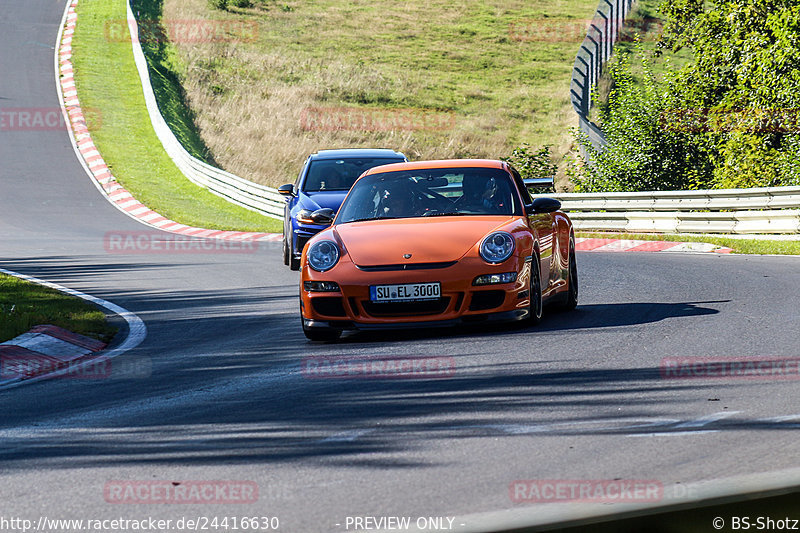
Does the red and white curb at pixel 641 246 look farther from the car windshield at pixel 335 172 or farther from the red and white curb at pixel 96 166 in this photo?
the red and white curb at pixel 96 166

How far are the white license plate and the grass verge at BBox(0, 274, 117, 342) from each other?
2.94 meters

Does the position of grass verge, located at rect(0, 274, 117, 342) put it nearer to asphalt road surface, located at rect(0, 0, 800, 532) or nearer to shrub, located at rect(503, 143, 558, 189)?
asphalt road surface, located at rect(0, 0, 800, 532)

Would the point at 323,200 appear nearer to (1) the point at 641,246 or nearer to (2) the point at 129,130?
(1) the point at 641,246

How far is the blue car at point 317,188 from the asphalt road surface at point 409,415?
3701 mm

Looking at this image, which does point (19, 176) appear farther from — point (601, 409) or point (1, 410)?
point (601, 409)

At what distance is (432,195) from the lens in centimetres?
1025

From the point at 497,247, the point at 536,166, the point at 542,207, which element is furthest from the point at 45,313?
the point at 536,166

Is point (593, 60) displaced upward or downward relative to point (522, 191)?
downward

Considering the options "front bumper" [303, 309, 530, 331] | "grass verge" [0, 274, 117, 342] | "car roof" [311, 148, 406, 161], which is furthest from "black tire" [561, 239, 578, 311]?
"car roof" [311, 148, 406, 161]

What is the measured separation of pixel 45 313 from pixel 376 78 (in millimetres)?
41453

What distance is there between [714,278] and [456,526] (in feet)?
36.8

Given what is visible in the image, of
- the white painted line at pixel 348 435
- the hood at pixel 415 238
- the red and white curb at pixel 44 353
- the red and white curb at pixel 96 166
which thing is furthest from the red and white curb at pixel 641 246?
the white painted line at pixel 348 435

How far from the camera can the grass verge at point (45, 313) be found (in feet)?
33.3

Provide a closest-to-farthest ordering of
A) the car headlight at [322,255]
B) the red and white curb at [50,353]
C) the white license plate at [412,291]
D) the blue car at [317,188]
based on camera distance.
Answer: the red and white curb at [50,353] → the white license plate at [412,291] → the car headlight at [322,255] → the blue car at [317,188]
